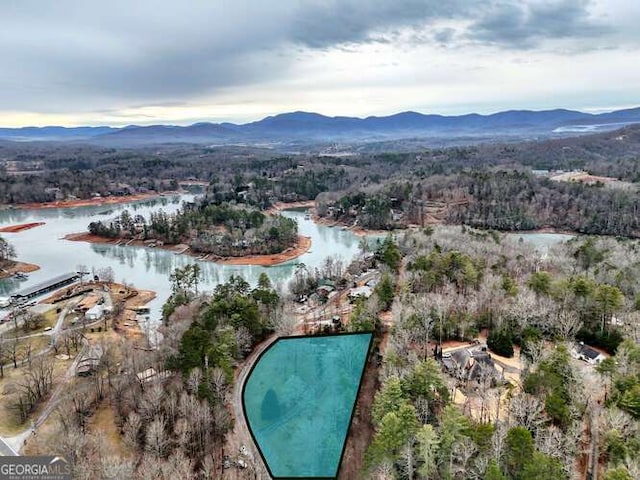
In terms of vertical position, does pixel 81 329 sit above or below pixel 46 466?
below

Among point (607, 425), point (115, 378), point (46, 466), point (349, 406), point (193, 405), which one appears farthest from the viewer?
point (115, 378)

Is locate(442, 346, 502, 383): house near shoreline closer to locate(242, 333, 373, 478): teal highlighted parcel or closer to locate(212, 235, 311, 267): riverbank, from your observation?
locate(242, 333, 373, 478): teal highlighted parcel

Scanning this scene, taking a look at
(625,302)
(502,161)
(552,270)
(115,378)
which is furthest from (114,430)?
(502,161)

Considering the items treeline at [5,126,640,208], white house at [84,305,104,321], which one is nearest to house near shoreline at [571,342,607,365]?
white house at [84,305,104,321]

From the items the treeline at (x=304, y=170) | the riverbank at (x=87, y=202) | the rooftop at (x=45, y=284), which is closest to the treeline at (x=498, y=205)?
the treeline at (x=304, y=170)

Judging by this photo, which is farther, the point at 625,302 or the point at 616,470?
the point at 625,302

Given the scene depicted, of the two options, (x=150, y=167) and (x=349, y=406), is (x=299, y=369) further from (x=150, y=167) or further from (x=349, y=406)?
(x=150, y=167)

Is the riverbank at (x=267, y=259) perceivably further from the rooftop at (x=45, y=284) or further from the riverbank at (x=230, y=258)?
the rooftop at (x=45, y=284)

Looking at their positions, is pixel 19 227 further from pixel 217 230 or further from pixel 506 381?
pixel 506 381
